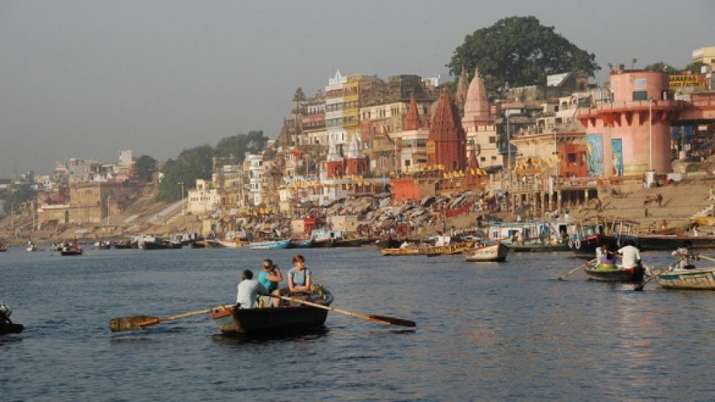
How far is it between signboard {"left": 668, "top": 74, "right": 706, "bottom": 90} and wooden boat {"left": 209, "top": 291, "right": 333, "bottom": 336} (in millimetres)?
93644

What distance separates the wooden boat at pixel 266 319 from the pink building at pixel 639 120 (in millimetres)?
73714

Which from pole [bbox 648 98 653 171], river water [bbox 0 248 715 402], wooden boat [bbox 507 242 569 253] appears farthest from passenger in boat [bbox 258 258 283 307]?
pole [bbox 648 98 653 171]

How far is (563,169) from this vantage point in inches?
4820

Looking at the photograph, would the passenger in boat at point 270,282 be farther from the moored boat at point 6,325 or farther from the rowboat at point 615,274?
the rowboat at point 615,274

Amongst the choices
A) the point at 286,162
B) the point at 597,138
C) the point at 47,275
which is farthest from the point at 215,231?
the point at 47,275

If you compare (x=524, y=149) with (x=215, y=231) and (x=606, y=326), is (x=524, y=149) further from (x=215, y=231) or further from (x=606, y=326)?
(x=606, y=326)

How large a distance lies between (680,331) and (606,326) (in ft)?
7.82

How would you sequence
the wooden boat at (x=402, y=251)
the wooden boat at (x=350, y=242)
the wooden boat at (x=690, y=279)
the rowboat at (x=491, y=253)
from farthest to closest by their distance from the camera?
the wooden boat at (x=350, y=242)
the wooden boat at (x=402, y=251)
the rowboat at (x=491, y=253)
the wooden boat at (x=690, y=279)

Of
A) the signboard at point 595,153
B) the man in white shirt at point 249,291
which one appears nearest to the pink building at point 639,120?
the signboard at point 595,153

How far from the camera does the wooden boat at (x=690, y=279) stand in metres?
45.7

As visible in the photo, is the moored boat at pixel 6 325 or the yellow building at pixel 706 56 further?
the yellow building at pixel 706 56

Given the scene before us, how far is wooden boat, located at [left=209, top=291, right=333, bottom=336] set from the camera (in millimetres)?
35500

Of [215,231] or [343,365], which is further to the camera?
[215,231]

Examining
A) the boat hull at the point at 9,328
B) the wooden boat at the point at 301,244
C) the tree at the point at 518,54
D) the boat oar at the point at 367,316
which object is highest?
the tree at the point at 518,54
